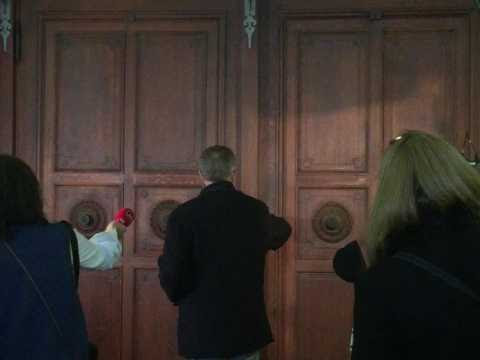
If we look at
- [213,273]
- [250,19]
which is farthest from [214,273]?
[250,19]

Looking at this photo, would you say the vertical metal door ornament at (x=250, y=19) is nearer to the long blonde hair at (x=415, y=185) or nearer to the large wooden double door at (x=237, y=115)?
the large wooden double door at (x=237, y=115)

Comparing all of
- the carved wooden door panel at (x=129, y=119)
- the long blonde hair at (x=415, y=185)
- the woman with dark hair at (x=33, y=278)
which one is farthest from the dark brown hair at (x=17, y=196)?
the carved wooden door panel at (x=129, y=119)

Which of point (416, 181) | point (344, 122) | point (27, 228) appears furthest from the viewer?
point (344, 122)

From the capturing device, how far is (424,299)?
1.20 m

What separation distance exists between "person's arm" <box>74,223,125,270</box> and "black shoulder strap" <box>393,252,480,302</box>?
1.18 m

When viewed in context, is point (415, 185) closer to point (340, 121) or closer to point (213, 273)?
point (213, 273)

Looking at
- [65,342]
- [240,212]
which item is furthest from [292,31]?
[65,342]

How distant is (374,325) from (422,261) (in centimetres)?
16

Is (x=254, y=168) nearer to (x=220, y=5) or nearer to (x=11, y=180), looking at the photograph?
(x=220, y=5)

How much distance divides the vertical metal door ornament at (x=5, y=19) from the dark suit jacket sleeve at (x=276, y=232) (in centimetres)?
190

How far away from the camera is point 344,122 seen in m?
3.42

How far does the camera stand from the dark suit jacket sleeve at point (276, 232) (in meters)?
2.82

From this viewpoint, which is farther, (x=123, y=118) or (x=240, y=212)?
(x=123, y=118)

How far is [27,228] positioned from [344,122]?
2009mm
